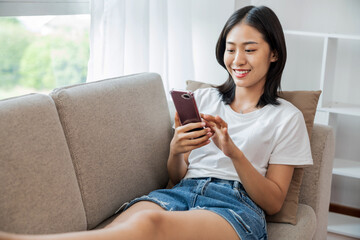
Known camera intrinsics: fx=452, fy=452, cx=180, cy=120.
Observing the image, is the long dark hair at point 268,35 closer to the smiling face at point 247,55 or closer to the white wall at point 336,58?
the smiling face at point 247,55

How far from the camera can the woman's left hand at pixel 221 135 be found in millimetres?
1525

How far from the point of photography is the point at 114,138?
1.67 metres

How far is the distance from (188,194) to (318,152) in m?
0.60

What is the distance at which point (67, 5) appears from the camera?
233 centimetres

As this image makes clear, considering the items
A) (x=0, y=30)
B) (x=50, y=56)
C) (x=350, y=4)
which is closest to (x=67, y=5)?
(x=50, y=56)

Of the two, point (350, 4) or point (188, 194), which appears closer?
point (188, 194)

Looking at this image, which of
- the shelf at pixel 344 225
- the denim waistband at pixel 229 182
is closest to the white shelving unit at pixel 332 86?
the shelf at pixel 344 225

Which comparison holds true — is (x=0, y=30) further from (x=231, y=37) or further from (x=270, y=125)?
(x=270, y=125)

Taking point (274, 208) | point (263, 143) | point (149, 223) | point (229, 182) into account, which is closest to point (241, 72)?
point (263, 143)

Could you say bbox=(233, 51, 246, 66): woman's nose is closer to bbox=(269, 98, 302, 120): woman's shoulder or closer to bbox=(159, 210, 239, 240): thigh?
bbox=(269, 98, 302, 120): woman's shoulder

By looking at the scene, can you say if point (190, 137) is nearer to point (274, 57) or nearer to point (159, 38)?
point (274, 57)

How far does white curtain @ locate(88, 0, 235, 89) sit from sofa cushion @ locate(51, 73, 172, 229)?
41cm

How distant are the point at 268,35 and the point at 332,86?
1078 millimetres

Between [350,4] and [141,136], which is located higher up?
[350,4]
